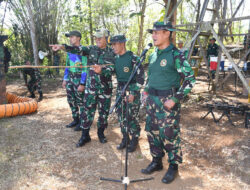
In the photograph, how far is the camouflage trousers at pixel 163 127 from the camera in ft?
9.62

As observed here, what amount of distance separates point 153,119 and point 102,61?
1557 mm

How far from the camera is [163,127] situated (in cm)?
296

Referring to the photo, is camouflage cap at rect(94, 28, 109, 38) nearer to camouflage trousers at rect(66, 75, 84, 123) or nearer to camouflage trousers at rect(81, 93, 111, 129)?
camouflage trousers at rect(81, 93, 111, 129)

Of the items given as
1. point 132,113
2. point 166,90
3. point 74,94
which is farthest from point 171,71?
point 74,94

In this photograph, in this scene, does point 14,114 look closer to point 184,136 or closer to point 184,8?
point 184,136

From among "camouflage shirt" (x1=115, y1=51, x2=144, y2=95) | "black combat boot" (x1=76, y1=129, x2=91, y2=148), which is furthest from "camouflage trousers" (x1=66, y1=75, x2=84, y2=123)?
"camouflage shirt" (x1=115, y1=51, x2=144, y2=95)

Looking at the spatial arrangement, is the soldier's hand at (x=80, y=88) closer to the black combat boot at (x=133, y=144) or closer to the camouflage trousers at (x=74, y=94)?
the camouflage trousers at (x=74, y=94)

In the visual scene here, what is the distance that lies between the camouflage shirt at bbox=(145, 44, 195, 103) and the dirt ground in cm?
133

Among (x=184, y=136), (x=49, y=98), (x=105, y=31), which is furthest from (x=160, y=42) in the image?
(x=49, y=98)

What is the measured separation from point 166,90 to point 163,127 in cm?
49

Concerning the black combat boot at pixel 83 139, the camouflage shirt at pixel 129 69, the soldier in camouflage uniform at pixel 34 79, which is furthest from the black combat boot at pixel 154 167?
the soldier in camouflage uniform at pixel 34 79

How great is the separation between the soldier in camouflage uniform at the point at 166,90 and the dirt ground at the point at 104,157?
0.62 metres

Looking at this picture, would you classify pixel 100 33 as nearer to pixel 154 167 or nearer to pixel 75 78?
pixel 75 78

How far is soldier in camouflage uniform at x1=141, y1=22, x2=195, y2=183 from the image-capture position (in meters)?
2.76
